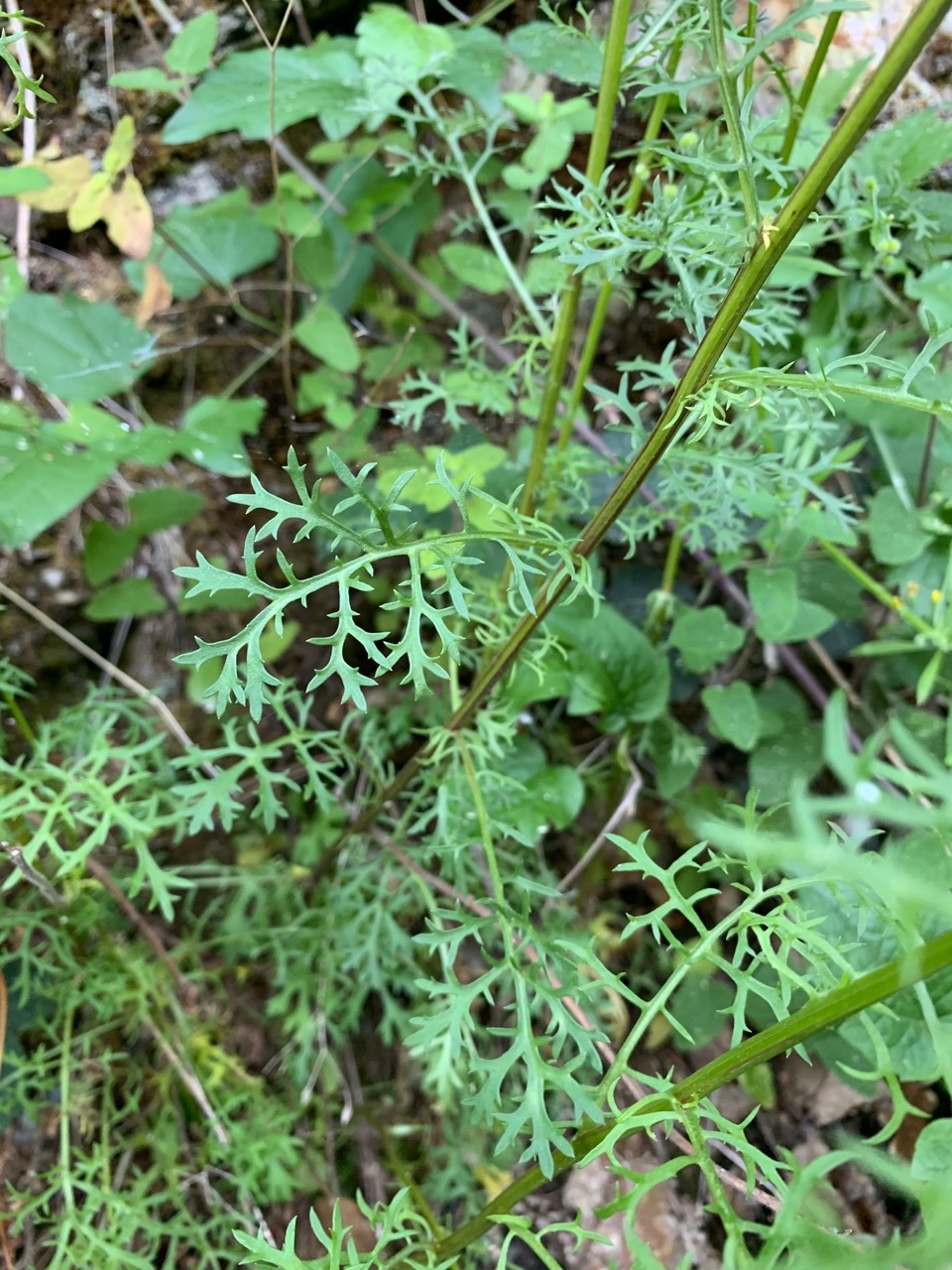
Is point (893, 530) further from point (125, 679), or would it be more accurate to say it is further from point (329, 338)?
point (125, 679)

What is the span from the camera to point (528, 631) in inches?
31.6

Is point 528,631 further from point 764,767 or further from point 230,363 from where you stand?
point 230,363

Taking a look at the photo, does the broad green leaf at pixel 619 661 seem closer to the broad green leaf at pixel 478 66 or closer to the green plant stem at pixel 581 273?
the green plant stem at pixel 581 273

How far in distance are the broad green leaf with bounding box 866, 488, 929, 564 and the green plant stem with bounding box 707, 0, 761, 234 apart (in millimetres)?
814

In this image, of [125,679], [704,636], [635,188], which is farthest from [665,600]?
[125,679]

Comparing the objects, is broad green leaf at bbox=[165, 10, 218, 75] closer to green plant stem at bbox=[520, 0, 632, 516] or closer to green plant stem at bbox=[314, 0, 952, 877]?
green plant stem at bbox=[520, 0, 632, 516]

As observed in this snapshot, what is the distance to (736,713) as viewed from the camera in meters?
1.30

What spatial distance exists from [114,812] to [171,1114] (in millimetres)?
635

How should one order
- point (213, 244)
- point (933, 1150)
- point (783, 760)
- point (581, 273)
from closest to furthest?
point (933, 1150) → point (581, 273) → point (783, 760) → point (213, 244)

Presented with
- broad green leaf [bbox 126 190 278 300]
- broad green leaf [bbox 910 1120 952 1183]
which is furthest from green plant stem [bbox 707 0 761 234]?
broad green leaf [bbox 126 190 278 300]

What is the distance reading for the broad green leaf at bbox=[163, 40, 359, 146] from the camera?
4.11ft

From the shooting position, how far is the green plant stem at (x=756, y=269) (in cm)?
46

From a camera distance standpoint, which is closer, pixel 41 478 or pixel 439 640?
pixel 439 640

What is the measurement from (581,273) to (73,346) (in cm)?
102
